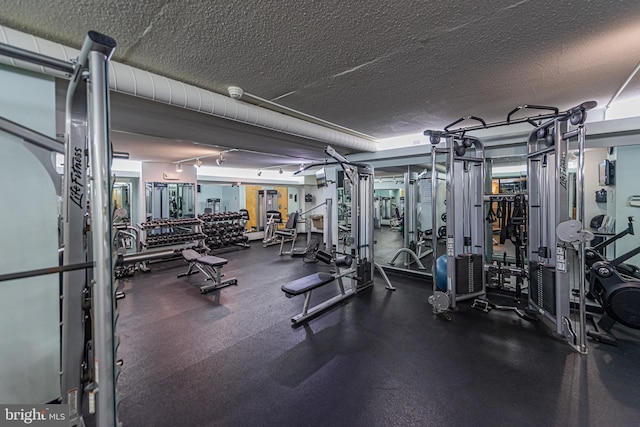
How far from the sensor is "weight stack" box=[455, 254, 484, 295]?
3.13 metres

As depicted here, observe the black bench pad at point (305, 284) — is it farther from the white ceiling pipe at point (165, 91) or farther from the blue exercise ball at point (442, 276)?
the white ceiling pipe at point (165, 91)

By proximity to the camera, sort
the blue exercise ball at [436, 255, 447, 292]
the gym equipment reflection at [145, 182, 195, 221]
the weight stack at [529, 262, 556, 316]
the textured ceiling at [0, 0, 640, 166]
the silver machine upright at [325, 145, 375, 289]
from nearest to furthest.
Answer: the textured ceiling at [0, 0, 640, 166], the weight stack at [529, 262, 556, 316], the blue exercise ball at [436, 255, 447, 292], the silver machine upright at [325, 145, 375, 289], the gym equipment reflection at [145, 182, 195, 221]

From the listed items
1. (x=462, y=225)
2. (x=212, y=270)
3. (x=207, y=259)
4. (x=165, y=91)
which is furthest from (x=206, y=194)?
(x=462, y=225)

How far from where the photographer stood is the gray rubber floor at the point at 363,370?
64.5 inches

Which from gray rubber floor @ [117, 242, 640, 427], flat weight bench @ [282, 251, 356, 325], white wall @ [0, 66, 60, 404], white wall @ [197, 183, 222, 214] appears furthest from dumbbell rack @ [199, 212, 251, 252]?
white wall @ [0, 66, 60, 404]

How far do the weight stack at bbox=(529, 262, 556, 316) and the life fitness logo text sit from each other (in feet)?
11.8

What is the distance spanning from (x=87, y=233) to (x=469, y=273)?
3584 mm

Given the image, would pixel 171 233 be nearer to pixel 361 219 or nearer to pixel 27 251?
pixel 361 219

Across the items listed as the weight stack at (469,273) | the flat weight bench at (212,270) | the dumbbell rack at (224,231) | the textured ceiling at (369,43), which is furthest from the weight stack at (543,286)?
the dumbbell rack at (224,231)

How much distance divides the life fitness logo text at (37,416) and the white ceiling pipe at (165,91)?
5.93 ft

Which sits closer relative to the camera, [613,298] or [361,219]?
[613,298]

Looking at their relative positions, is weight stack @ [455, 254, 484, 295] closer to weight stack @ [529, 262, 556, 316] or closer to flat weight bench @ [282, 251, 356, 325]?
weight stack @ [529, 262, 556, 316]

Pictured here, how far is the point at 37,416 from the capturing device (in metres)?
1.27

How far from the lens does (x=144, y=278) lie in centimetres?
457
